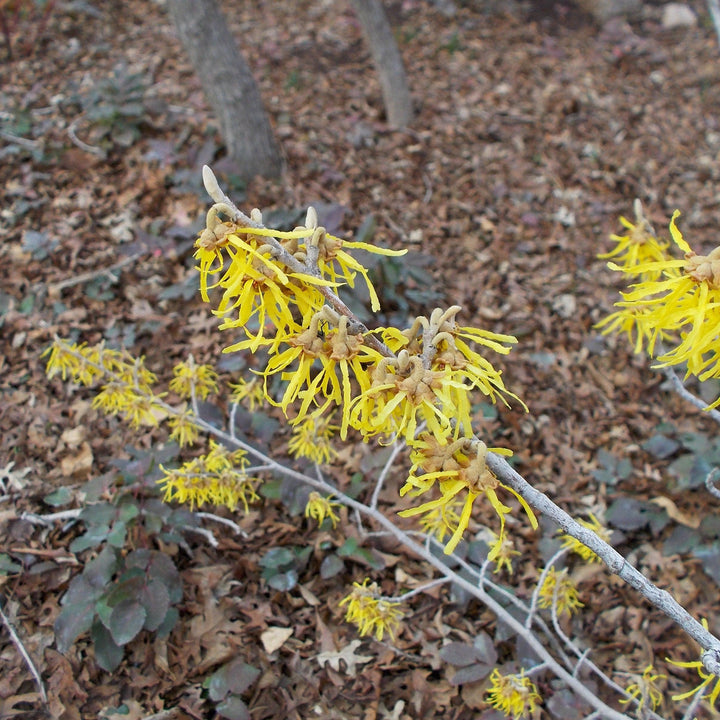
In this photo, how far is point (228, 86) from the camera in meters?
3.50

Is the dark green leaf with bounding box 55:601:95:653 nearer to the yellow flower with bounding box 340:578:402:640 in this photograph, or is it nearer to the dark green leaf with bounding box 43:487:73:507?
the dark green leaf with bounding box 43:487:73:507

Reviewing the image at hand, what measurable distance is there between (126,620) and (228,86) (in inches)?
113

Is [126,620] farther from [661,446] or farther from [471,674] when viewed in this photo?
[661,446]

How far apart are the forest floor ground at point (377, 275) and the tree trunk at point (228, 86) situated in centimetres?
14

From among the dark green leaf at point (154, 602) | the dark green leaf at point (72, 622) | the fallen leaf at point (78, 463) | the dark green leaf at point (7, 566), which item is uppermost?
the fallen leaf at point (78, 463)

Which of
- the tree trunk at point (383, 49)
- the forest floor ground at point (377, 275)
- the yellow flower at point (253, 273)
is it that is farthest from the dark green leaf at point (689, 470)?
the tree trunk at point (383, 49)

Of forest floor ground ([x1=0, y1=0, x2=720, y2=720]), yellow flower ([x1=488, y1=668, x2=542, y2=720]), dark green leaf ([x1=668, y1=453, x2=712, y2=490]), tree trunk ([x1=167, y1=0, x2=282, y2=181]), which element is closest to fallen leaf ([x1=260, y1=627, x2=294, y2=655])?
forest floor ground ([x1=0, y1=0, x2=720, y2=720])

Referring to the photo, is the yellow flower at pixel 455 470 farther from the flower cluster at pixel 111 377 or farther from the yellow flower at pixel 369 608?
the flower cluster at pixel 111 377

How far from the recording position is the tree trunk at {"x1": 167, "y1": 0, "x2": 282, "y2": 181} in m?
3.37

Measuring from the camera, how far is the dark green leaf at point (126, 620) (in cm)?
181

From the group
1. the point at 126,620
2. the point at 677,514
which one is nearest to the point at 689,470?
the point at 677,514

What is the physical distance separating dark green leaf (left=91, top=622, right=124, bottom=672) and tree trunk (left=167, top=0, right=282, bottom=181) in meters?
2.61

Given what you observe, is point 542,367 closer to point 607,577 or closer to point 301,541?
point 607,577

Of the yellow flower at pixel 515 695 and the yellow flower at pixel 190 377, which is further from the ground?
the yellow flower at pixel 190 377
